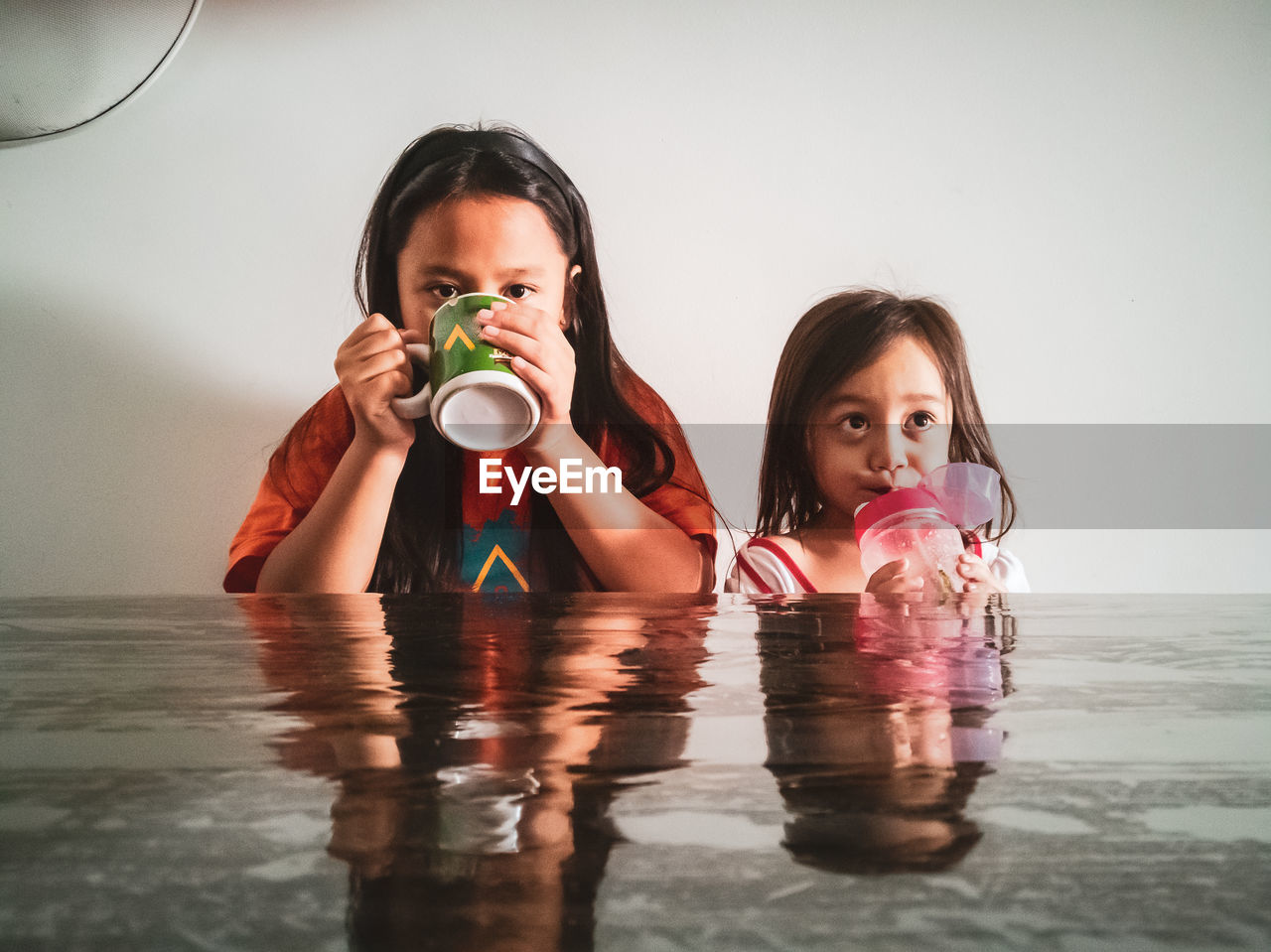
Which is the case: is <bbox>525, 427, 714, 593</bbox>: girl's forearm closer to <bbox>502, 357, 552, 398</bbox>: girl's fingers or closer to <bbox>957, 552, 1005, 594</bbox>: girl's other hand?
<bbox>502, 357, 552, 398</bbox>: girl's fingers

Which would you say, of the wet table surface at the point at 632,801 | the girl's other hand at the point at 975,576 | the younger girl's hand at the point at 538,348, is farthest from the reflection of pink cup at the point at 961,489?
→ the wet table surface at the point at 632,801

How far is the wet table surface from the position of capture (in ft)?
0.36

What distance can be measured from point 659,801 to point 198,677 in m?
0.20

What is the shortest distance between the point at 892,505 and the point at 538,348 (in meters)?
0.49

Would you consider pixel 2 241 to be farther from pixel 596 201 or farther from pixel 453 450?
pixel 596 201

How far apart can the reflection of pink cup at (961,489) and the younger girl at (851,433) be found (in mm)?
34

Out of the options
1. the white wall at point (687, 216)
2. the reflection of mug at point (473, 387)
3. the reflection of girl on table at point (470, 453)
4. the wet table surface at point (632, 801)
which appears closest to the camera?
the wet table surface at point (632, 801)

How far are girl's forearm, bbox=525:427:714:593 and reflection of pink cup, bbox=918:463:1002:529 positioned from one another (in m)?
0.34

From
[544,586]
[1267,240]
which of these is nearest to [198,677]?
[544,586]

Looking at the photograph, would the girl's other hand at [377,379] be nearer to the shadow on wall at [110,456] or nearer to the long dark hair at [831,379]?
the shadow on wall at [110,456]

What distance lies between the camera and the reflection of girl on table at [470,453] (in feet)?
3.74

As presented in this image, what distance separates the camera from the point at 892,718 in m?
0.22

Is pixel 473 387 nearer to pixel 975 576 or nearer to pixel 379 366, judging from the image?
pixel 379 366

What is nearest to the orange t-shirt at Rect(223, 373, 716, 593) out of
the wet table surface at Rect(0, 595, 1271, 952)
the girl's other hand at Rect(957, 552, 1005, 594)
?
the girl's other hand at Rect(957, 552, 1005, 594)
